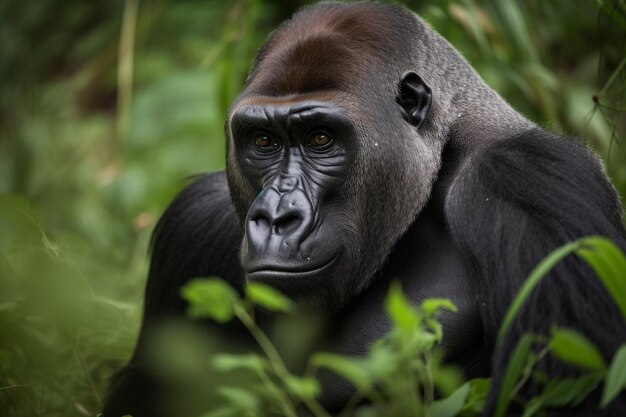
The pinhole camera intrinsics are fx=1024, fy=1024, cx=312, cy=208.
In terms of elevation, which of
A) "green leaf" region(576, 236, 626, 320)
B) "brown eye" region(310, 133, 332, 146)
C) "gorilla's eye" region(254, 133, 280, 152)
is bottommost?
"gorilla's eye" region(254, 133, 280, 152)

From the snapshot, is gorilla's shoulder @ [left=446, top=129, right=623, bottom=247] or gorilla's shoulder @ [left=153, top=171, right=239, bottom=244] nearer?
gorilla's shoulder @ [left=446, top=129, right=623, bottom=247]

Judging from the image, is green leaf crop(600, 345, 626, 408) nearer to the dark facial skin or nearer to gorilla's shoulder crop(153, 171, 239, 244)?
the dark facial skin

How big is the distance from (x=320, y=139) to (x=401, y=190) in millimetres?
306

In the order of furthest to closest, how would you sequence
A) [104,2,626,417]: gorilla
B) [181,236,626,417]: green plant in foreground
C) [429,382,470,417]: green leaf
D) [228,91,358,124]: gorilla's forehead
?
[228,91,358,124]: gorilla's forehead → [104,2,626,417]: gorilla → [429,382,470,417]: green leaf → [181,236,626,417]: green plant in foreground

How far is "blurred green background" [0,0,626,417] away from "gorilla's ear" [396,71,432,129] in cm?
54

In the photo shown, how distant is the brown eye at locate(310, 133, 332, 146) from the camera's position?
10.5ft

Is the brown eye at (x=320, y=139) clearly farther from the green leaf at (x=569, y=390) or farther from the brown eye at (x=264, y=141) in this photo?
the green leaf at (x=569, y=390)

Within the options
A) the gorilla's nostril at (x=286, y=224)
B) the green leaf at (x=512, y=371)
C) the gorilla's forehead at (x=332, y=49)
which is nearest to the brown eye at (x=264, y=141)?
the gorilla's forehead at (x=332, y=49)

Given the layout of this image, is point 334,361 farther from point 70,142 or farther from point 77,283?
point 70,142

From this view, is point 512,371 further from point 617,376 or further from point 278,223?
point 278,223

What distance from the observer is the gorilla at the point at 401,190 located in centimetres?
280

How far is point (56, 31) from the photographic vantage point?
8.87 m

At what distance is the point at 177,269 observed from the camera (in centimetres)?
388

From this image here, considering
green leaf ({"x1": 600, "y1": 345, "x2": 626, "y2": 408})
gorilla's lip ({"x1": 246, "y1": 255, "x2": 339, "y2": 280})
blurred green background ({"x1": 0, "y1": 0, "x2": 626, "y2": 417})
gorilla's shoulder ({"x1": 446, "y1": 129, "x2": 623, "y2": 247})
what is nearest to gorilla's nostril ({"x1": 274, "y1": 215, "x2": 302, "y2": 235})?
gorilla's lip ({"x1": 246, "y1": 255, "x2": 339, "y2": 280})
